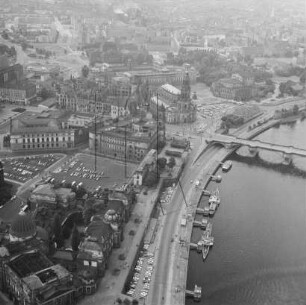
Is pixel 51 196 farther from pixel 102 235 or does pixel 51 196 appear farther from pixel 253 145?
pixel 253 145

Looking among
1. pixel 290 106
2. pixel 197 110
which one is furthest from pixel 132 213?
pixel 290 106

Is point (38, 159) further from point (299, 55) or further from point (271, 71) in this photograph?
point (299, 55)

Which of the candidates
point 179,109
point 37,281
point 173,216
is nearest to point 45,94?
point 179,109

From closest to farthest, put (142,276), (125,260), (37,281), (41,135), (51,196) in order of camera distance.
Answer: (37,281)
(142,276)
(125,260)
(51,196)
(41,135)

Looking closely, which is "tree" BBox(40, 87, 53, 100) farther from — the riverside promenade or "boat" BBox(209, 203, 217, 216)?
"boat" BBox(209, 203, 217, 216)

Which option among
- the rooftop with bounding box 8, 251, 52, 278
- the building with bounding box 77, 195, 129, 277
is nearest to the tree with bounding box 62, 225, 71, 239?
the building with bounding box 77, 195, 129, 277

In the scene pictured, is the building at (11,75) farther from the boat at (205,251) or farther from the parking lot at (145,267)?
the boat at (205,251)

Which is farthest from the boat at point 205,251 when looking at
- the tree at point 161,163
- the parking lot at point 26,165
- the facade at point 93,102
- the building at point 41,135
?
the facade at point 93,102
